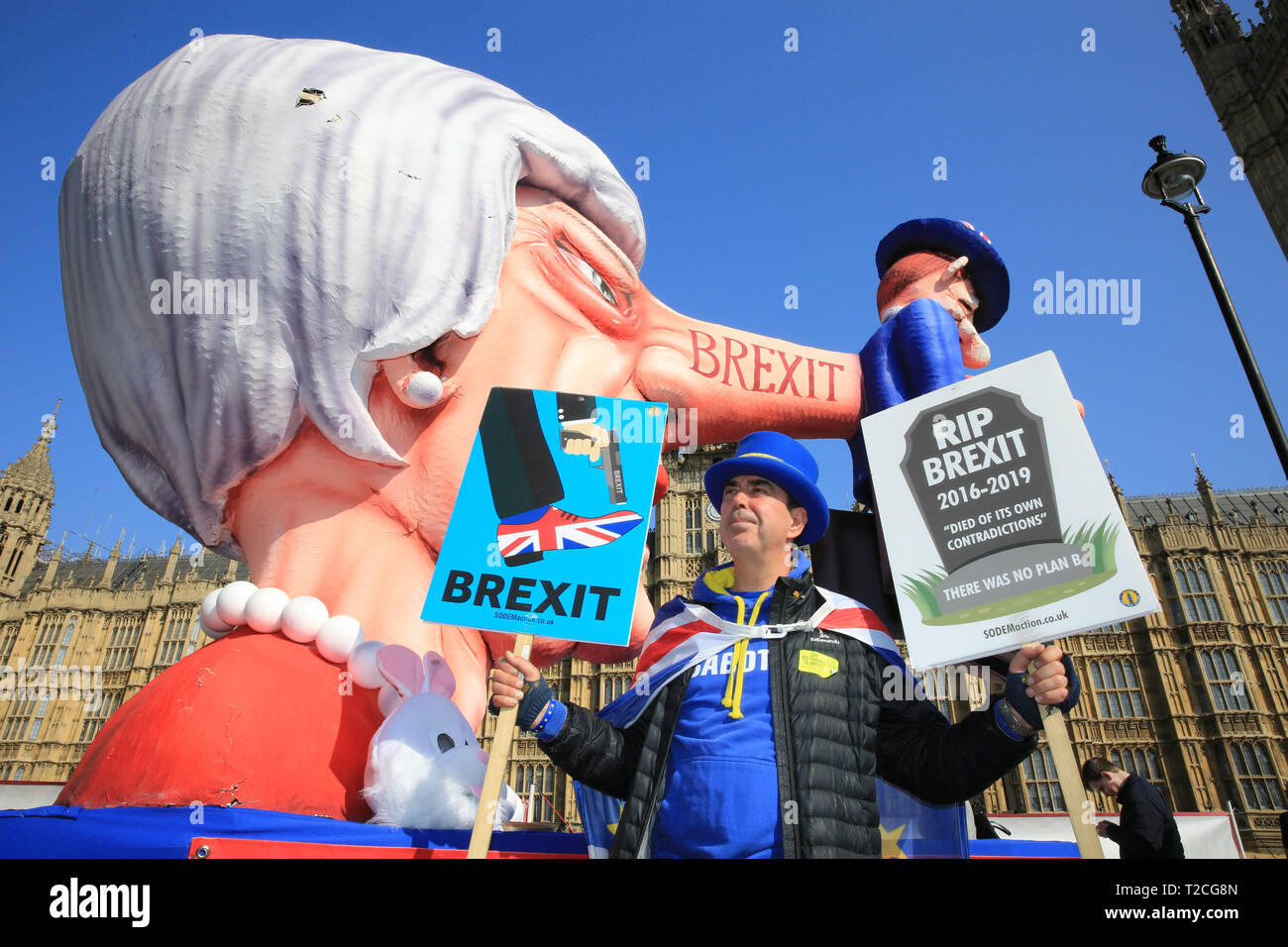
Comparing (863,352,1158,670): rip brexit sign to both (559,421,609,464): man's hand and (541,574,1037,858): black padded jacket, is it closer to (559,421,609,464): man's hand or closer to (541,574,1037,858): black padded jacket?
(541,574,1037,858): black padded jacket

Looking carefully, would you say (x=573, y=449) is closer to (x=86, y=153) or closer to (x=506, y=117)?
(x=506, y=117)

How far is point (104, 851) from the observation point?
1.68 meters

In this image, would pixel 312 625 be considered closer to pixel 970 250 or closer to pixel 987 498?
pixel 987 498

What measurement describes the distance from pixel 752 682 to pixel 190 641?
110 feet

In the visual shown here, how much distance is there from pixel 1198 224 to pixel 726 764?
5.60 metres

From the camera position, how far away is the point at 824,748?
6.05 ft

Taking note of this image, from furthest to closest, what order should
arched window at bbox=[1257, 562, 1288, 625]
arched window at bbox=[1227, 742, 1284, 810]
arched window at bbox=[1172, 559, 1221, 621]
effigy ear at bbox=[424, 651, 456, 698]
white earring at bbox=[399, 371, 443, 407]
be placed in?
1. arched window at bbox=[1257, 562, 1288, 625]
2. arched window at bbox=[1172, 559, 1221, 621]
3. arched window at bbox=[1227, 742, 1284, 810]
4. white earring at bbox=[399, 371, 443, 407]
5. effigy ear at bbox=[424, 651, 456, 698]

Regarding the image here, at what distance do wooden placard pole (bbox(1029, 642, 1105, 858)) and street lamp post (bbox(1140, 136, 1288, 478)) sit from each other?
4.60 metres

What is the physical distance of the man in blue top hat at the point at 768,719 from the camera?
1.75 meters

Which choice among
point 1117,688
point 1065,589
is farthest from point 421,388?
point 1117,688

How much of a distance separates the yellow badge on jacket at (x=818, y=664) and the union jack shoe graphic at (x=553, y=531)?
0.57 m

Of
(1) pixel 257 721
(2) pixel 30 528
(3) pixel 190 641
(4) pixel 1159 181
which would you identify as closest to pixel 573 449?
(1) pixel 257 721

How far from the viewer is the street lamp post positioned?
16.7ft

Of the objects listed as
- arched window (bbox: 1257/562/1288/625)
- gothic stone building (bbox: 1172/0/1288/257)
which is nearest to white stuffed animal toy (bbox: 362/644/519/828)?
gothic stone building (bbox: 1172/0/1288/257)
